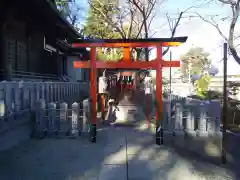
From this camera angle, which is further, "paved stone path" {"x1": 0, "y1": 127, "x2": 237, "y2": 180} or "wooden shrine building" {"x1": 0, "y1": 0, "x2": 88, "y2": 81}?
"wooden shrine building" {"x1": 0, "y1": 0, "x2": 88, "y2": 81}

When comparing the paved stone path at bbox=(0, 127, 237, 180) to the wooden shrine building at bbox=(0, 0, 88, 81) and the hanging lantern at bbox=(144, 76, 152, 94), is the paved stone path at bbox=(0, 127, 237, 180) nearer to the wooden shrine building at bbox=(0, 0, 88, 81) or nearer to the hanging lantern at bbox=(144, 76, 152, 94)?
the wooden shrine building at bbox=(0, 0, 88, 81)

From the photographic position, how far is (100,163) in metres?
6.06

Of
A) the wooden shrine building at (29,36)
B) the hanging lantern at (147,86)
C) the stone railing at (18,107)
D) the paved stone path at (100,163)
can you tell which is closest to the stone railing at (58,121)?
the stone railing at (18,107)

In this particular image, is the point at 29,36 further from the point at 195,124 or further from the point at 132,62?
the point at 195,124

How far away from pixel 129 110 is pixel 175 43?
5587 mm

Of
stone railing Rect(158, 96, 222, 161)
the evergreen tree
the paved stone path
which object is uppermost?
the evergreen tree

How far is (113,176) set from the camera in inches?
209

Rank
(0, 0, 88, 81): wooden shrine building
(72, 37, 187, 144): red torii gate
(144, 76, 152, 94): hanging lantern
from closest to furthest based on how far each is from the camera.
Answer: (72, 37, 187, 144): red torii gate < (0, 0, 88, 81): wooden shrine building < (144, 76, 152, 94): hanging lantern

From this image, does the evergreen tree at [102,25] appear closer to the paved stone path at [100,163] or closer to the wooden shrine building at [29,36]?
the wooden shrine building at [29,36]

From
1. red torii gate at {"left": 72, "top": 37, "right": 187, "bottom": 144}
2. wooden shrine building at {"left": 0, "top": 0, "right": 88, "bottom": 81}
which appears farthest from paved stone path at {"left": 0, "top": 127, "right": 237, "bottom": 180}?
wooden shrine building at {"left": 0, "top": 0, "right": 88, "bottom": 81}

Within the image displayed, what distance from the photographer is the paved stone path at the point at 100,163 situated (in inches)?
210

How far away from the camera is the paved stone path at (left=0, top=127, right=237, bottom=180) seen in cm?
533

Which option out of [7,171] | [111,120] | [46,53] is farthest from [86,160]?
[46,53]

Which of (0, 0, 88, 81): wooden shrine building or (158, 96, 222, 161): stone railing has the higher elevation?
(0, 0, 88, 81): wooden shrine building
